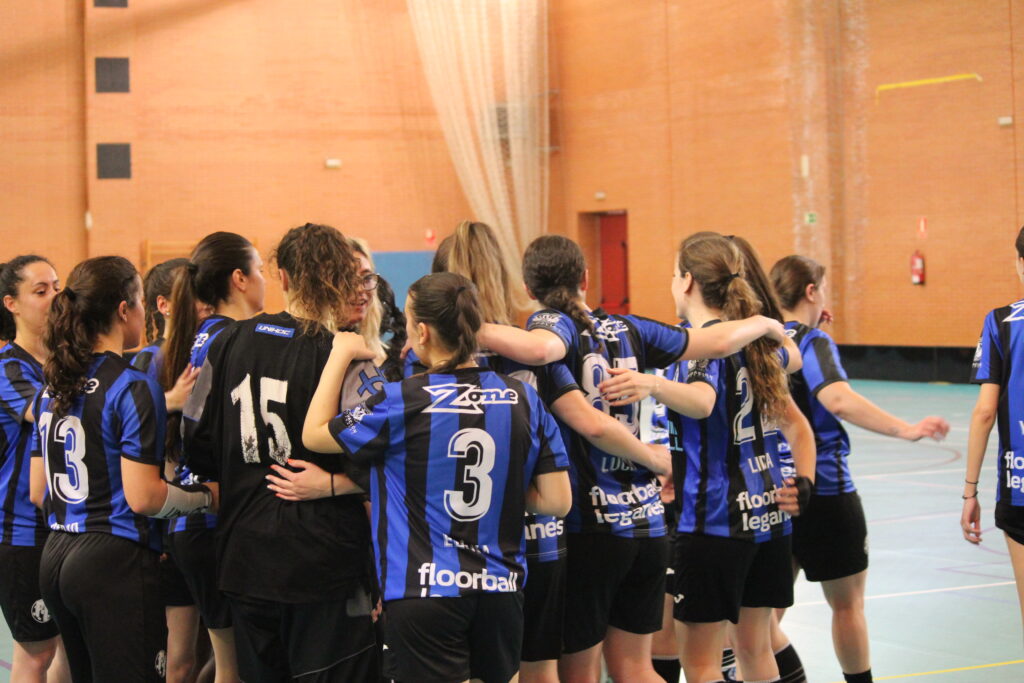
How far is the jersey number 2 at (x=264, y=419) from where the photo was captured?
3344mm

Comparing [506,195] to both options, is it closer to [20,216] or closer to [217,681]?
[20,216]

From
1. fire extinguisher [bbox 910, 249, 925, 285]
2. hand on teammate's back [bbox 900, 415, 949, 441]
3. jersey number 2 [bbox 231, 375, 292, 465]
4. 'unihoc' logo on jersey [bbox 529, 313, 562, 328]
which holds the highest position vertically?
fire extinguisher [bbox 910, 249, 925, 285]

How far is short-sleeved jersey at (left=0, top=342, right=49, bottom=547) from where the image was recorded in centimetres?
402

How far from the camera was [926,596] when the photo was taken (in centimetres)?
672

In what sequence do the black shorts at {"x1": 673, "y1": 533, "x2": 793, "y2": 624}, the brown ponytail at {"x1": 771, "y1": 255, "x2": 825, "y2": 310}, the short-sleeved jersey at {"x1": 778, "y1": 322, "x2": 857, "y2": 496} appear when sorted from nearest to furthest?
the black shorts at {"x1": 673, "y1": 533, "x2": 793, "y2": 624}
the short-sleeved jersey at {"x1": 778, "y1": 322, "x2": 857, "y2": 496}
the brown ponytail at {"x1": 771, "y1": 255, "x2": 825, "y2": 310}

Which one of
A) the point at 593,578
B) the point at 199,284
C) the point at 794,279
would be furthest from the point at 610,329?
the point at 199,284

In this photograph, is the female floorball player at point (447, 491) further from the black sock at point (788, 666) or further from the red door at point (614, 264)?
the red door at point (614, 264)

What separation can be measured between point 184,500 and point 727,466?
6.14 ft

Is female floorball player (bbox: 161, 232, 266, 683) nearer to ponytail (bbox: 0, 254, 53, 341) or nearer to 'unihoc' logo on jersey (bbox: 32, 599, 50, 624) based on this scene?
'unihoc' logo on jersey (bbox: 32, 599, 50, 624)

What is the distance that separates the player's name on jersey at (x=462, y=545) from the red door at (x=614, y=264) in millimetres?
21308

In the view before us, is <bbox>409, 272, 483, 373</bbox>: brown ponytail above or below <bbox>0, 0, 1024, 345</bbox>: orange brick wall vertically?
below

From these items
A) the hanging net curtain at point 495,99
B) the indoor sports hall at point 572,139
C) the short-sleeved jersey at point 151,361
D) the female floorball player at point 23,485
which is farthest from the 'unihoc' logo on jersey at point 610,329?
the hanging net curtain at point 495,99

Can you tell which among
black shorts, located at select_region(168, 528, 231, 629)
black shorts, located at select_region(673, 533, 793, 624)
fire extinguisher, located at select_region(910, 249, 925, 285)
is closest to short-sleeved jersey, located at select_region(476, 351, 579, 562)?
black shorts, located at select_region(673, 533, 793, 624)

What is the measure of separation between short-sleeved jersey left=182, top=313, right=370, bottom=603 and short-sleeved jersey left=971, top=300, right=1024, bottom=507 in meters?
2.31
